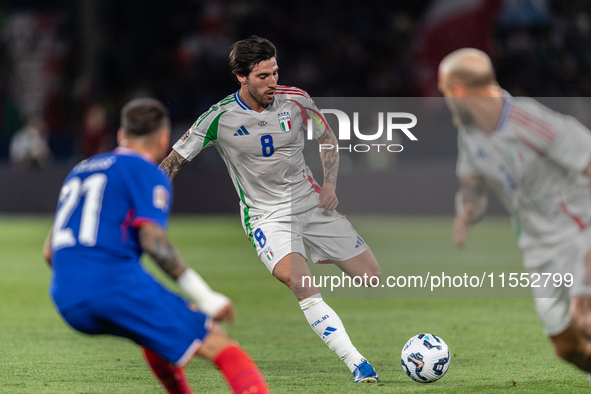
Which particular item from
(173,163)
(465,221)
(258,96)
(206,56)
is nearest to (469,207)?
(465,221)

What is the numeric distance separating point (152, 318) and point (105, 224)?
490 millimetres

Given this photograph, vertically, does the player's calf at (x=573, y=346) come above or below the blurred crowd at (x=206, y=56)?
below

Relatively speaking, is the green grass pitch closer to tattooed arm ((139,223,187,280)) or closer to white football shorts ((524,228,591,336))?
white football shorts ((524,228,591,336))

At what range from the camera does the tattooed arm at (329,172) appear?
6023 millimetres

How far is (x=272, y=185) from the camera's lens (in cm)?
607

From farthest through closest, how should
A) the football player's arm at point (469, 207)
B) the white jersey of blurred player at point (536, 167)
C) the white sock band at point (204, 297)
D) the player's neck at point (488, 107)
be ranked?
the football player's arm at point (469, 207), the player's neck at point (488, 107), the white jersey of blurred player at point (536, 167), the white sock band at point (204, 297)

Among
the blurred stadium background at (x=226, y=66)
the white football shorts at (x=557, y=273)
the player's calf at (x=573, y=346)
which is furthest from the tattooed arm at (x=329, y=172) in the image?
the blurred stadium background at (x=226, y=66)

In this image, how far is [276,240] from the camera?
589 cm

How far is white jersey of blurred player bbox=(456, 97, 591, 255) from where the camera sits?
4.09m

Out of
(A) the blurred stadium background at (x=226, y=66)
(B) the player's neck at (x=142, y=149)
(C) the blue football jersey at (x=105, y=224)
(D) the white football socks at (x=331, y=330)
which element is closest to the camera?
(C) the blue football jersey at (x=105, y=224)

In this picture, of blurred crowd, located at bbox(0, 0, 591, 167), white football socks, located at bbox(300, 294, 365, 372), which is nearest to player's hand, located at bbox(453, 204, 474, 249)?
white football socks, located at bbox(300, 294, 365, 372)

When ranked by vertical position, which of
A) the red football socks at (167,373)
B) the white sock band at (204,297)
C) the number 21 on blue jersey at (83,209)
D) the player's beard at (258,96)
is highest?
the player's beard at (258,96)

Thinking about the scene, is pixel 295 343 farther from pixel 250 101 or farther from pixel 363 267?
pixel 250 101

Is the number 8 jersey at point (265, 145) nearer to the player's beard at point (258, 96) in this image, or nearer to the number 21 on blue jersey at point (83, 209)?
the player's beard at point (258, 96)
